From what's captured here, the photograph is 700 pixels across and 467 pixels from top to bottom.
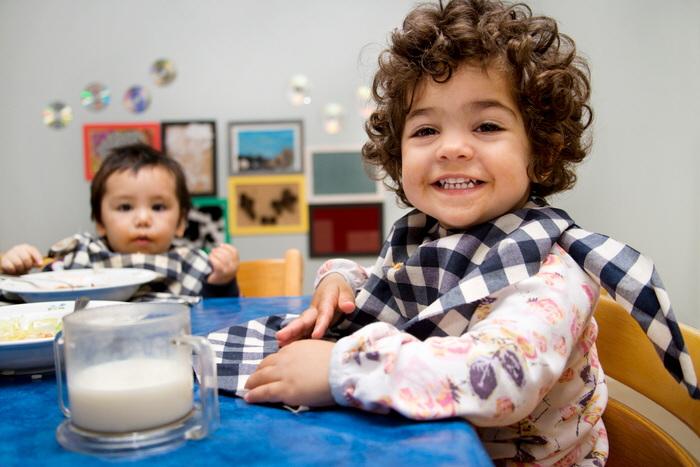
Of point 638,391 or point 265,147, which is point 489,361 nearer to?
point 638,391

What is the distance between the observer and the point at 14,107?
234 cm

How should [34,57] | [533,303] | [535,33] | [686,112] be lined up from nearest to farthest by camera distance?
1. [533,303]
2. [535,33]
3. [686,112]
4. [34,57]

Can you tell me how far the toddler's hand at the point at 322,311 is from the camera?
666 mm

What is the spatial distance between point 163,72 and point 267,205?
66 cm

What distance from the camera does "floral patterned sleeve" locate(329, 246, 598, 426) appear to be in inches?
18.1

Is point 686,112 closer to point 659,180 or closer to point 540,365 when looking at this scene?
point 659,180

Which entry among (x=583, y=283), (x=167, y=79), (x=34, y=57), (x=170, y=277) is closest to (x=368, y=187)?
(x=167, y=79)

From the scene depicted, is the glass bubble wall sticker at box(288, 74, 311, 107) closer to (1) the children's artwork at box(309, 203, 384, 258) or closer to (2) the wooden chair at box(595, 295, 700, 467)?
(1) the children's artwork at box(309, 203, 384, 258)

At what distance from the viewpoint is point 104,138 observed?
234 cm

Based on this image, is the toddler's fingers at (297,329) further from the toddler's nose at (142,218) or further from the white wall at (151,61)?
the white wall at (151,61)

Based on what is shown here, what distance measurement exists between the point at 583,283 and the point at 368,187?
184 cm

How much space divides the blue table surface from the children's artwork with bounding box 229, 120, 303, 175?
1.89m

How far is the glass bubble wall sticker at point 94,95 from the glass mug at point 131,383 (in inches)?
83.6

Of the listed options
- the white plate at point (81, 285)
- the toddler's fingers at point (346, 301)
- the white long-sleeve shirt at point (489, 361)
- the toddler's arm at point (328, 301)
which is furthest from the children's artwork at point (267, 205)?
the white long-sleeve shirt at point (489, 361)
